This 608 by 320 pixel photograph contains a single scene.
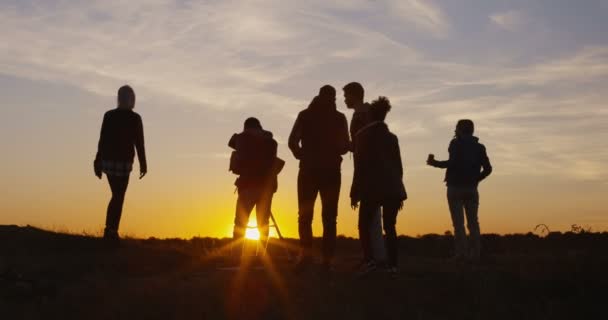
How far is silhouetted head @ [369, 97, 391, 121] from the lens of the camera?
39.1 feet

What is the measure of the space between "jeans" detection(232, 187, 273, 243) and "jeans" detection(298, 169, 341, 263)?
6.24 ft

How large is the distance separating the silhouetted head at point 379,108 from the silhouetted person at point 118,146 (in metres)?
4.31

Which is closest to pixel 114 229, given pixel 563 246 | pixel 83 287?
pixel 83 287

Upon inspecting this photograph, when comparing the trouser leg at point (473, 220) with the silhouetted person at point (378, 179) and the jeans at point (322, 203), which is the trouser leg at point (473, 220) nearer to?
the silhouetted person at point (378, 179)

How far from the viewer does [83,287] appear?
1150 centimetres

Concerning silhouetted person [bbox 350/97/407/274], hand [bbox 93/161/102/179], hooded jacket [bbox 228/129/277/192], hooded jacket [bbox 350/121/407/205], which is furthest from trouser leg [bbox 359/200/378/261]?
hand [bbox 93/161/102/179]

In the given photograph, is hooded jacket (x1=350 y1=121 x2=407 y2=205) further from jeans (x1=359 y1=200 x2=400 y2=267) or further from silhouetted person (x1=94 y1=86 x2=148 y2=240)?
silhouetted person (x1=94 y1=86 x2=148 y2=240)

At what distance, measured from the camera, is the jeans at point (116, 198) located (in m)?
14.1

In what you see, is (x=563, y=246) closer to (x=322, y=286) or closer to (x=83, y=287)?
(x=322, y=286)

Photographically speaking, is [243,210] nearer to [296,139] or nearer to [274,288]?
[296,139]

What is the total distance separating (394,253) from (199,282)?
261cm

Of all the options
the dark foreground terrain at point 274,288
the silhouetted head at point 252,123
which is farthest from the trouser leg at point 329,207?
the silhouetted head at point 252,123

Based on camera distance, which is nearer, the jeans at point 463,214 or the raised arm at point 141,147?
the raised arm at point 141,147

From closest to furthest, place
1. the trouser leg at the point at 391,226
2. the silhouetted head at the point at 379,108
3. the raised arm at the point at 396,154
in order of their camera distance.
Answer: the trouser leg at the point at 391,226, the raised arm at the point at 396,154, the silhouetted head at the point at 379,108
